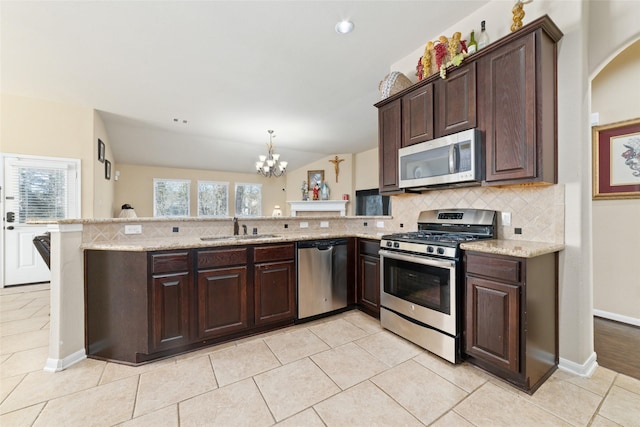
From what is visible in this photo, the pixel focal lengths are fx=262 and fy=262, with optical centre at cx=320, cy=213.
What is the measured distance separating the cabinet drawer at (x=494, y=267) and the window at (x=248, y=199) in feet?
26.1

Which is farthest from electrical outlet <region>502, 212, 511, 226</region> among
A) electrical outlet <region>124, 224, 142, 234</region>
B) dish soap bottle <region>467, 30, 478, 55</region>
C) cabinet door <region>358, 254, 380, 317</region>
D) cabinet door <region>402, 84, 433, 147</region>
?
electrical outlet <region>124, 224, 142, 234</region>

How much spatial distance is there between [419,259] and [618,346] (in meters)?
1.87

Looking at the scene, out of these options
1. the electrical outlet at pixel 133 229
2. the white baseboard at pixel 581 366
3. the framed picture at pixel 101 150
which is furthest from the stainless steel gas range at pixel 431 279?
the framed picture at pixel 101 150

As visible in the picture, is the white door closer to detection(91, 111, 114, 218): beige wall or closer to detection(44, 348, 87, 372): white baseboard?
detection(91, 111, 114, 218): beige wall

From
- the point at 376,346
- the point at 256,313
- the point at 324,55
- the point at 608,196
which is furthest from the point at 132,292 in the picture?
the point at 608,196

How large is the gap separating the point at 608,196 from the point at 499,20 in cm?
217

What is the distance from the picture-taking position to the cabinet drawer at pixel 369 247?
9.34 ft

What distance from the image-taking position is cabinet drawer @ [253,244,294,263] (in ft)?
8.26

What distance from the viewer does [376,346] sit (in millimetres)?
2326

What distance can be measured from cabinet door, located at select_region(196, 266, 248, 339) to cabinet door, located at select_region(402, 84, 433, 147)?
211 centimetres

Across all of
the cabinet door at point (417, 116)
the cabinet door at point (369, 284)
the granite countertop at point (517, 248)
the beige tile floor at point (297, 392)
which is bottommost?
the beige tile floor at point (297, 392)

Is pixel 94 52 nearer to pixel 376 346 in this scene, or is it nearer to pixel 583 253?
pixel 376 346

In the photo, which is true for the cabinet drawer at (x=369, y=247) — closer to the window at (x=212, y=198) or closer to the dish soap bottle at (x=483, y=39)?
the dish soap bottle at (x=483, y=39)

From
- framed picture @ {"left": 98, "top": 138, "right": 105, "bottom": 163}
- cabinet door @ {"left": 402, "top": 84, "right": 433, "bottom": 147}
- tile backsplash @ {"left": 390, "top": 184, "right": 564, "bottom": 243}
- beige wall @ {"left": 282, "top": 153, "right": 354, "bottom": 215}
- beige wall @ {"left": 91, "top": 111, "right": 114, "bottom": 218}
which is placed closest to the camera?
tile backsplash @ {"left": 390, "top": 184, "right": 564, "bottom": 243}
